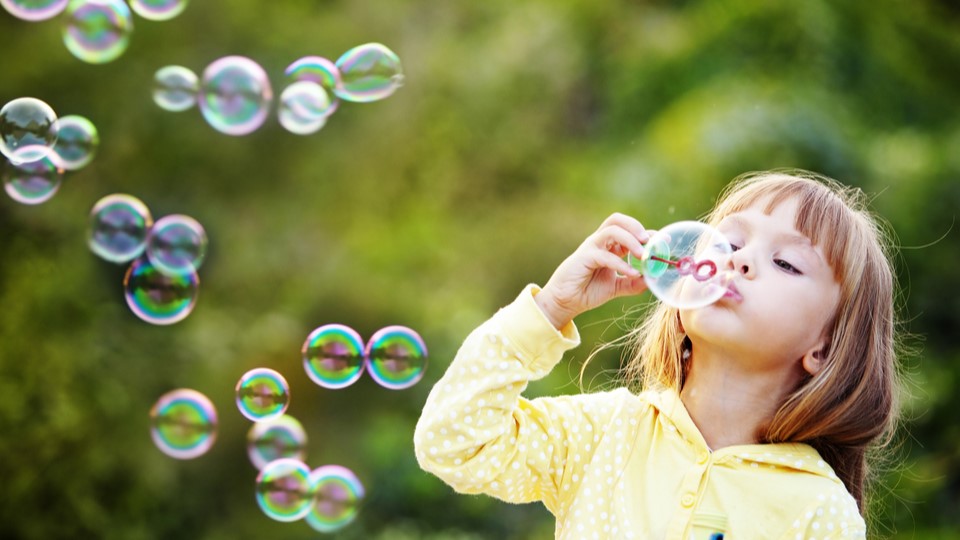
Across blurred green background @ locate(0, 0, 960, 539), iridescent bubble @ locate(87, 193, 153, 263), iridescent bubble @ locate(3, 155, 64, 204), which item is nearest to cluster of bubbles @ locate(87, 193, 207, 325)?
iridescent bubble @ locate(87, 193, 153, 263)

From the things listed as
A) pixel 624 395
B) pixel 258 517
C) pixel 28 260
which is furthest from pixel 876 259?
pixel 28 260

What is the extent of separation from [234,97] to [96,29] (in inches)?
16.6

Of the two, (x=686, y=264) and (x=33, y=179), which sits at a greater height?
(x=33, y=179)

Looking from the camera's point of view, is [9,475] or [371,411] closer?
[9,475]

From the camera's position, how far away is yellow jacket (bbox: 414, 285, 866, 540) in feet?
5.97

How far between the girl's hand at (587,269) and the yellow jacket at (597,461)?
0.03 metres

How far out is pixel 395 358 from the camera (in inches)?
102

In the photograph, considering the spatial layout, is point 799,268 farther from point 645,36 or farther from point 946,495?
point 645,36

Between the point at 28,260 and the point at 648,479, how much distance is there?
463 cm

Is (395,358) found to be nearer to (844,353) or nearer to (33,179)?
(844,353)

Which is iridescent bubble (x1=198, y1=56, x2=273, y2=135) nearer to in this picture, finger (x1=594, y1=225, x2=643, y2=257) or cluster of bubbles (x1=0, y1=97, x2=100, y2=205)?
cluster of bubbles (x1=0, y1=97, x2=100, y2=205)

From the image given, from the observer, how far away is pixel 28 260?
5.79 metres

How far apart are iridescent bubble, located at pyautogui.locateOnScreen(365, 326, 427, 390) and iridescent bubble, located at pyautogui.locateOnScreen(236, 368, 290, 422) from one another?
214 millimetres

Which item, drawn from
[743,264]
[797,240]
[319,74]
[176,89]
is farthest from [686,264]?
[176,89]
